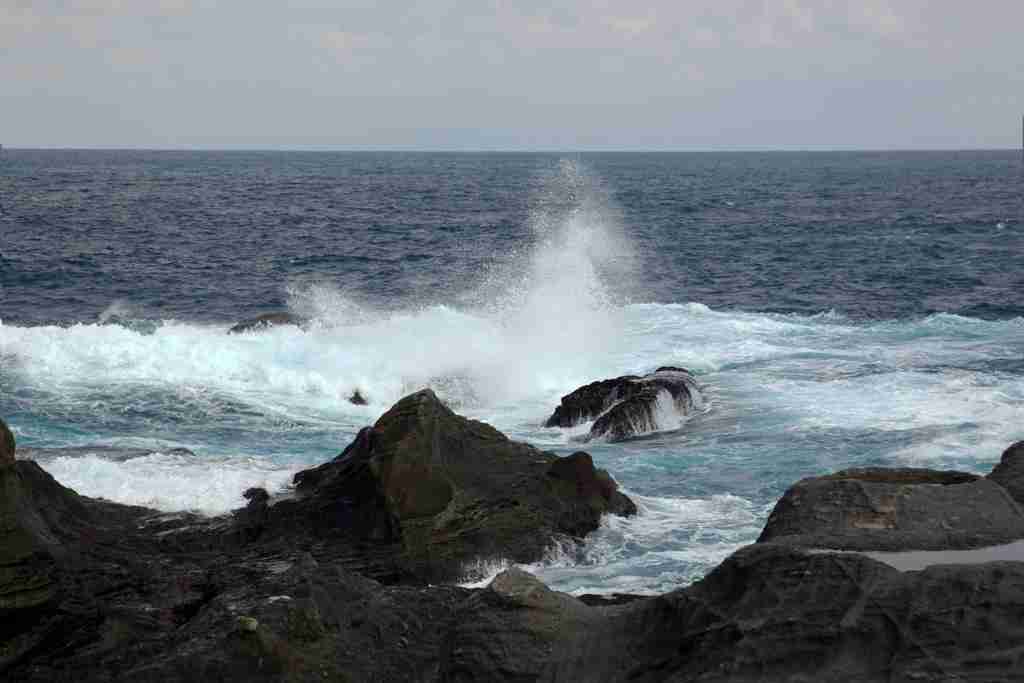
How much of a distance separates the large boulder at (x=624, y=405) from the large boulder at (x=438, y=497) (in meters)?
4.68

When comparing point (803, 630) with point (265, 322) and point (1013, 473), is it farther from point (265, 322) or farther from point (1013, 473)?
point (265, 322)

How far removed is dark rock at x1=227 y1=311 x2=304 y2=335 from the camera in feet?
81.3

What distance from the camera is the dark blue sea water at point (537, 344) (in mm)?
14703

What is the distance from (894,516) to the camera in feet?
22.4

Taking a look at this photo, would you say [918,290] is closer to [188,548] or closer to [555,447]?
[555,447]

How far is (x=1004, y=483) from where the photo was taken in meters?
8.05

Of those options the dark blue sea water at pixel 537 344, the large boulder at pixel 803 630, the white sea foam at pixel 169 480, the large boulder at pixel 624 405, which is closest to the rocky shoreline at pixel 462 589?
the large boulder at pixel 803 630

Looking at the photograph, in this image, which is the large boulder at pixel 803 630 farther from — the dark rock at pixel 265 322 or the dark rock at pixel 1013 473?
the dark rock at pixel 265 322

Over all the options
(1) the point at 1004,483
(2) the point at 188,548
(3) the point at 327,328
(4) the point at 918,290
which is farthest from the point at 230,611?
(4) the point at 918,290

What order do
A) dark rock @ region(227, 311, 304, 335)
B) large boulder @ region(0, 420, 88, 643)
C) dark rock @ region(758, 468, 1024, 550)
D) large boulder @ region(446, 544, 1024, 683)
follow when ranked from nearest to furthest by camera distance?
large boulder @ region(446, 544, 1024, 683), dark rock @ region(758, 468, 1024, 550), large boulder @ region(0, 420, 88, 643), dark rock @ region(227, 311, 304, 335)

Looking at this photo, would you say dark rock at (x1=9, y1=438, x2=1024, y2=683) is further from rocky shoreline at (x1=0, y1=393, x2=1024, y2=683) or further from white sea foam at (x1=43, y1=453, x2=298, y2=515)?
white sea foam at (x1=43, y1=453, x2=298, y2=515)

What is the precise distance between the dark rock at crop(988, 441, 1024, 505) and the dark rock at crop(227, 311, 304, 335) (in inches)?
728

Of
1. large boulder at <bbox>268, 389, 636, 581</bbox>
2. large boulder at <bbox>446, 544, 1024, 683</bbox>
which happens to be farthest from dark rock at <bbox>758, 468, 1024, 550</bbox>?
large boulder at <bbox>268, 389, 636, 581</bbox>

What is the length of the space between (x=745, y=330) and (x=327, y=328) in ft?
31.3
